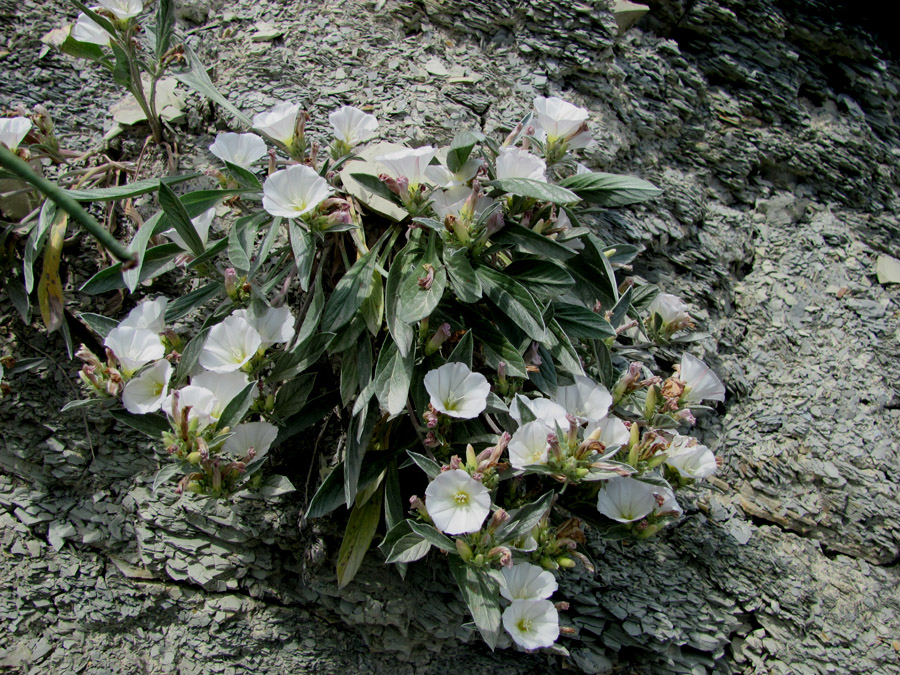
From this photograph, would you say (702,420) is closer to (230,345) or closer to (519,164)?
(519,164)

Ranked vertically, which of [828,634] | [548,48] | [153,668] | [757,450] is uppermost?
[548,48]

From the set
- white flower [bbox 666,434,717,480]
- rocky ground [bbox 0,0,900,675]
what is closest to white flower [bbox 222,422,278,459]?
rocky ground [bbox 0,0,900,675]

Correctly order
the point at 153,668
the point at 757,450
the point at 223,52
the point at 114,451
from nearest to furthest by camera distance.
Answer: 1. the point at 153,668
2. the point at 114,451
3. the point at 757,450
4. the point at 223,52

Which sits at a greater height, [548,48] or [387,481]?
[548,48]

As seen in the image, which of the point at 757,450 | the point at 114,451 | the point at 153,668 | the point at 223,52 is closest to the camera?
the point at 153,668

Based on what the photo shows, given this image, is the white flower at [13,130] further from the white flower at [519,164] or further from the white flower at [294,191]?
the white flower at [519,164]

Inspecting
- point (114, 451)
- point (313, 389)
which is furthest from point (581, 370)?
point (114, 451)

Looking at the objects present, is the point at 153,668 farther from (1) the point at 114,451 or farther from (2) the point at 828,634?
(2) the point at 828,634

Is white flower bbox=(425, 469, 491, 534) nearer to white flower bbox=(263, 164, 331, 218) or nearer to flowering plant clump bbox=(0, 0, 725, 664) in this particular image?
flowering plant clump bbox=(0, 0, 725, 664)
